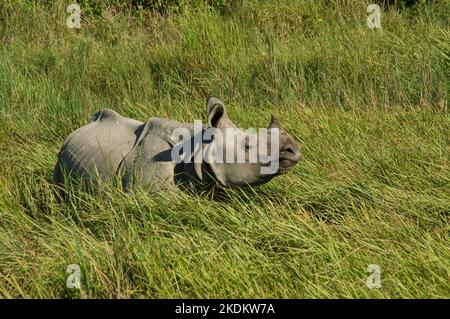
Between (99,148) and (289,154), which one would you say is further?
(99,148)

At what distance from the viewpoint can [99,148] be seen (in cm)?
474

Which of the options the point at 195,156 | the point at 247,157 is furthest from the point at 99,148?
the point at 247,157

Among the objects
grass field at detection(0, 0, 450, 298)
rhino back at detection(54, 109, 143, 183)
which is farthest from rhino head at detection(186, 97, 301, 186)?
rhino back at detection(54, 109, 143, 183)

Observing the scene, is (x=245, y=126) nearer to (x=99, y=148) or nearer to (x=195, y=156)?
(x=99, y=148)

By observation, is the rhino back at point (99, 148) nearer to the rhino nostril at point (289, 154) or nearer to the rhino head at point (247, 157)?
the rhino head at point (247, 157)

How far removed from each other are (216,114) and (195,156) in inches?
11.7

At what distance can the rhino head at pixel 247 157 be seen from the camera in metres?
4.38

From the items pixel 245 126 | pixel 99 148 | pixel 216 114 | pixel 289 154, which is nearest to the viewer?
pixel 289 154

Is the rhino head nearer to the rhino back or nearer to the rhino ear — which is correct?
the rhino ear

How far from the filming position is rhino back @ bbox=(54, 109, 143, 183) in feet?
15.3

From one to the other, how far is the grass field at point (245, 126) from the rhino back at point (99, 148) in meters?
0.17

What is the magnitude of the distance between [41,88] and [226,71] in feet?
4.92

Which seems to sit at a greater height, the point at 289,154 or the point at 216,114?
the point at 216,114

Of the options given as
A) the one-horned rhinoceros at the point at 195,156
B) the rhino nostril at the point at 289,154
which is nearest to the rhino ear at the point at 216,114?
the one-horned rhinoceros at the point at 195,156
